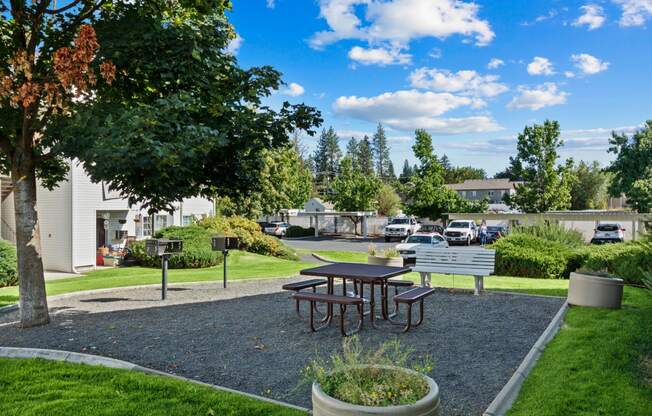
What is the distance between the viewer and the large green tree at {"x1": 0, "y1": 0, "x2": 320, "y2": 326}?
21.8ft

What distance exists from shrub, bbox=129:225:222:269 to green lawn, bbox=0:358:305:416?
46.4 ft

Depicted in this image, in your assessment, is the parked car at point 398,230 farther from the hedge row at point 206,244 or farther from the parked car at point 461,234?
the hedge row at point 206,244

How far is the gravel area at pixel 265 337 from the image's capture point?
18.6 feet

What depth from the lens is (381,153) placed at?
115688mm

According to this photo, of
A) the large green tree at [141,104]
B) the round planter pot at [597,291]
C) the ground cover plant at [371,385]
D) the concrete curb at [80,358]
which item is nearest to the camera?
the ground cover plant at [371,385]

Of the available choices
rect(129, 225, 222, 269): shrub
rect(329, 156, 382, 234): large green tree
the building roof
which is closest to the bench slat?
rect(129, 225, 222, 269): shrub

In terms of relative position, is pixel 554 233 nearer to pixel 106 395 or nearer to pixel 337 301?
pixel 337 301

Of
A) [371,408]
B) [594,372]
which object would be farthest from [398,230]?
[371,408]

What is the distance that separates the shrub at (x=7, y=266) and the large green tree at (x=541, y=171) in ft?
108

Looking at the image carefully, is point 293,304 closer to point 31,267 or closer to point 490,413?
point 31,267

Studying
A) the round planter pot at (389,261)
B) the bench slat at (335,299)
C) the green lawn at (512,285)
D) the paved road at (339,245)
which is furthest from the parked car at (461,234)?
the bench slat at (335,299)

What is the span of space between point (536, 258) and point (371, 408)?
1469 centimetres

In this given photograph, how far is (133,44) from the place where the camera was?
7148 millimetres

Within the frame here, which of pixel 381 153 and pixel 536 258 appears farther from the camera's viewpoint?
pixel 381 153
